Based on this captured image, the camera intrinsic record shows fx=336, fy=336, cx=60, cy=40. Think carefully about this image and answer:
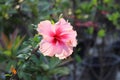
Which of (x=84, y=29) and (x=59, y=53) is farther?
(x=84, y=29)

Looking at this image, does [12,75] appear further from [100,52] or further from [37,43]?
[100,52]

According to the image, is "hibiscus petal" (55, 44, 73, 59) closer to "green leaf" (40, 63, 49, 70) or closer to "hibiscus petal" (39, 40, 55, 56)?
"hibiscus petal" (39, 40, 55, 56)

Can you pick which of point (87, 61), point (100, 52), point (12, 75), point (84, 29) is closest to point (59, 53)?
point (12, 75)

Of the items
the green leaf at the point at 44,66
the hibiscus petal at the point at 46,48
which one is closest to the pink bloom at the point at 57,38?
the hibiscus petal at the point at 46,48

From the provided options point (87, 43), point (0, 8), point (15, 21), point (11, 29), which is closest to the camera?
point (0, 8)

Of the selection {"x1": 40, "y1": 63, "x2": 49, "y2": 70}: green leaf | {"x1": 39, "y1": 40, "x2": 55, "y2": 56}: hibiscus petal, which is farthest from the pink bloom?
{"x1": 40, "y1": 63, "x2": 49, "y2": 70}: green leaf

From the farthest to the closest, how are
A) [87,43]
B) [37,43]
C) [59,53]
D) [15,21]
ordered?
1. [87,43]
2. [15,21]
3. [37,43]
4. [59,53]

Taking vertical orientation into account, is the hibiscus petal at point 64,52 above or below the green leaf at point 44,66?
below

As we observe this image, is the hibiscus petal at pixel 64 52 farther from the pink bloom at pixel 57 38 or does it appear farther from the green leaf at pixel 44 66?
the green leaf at pixel 44 66

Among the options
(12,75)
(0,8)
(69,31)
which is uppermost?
(0,8)

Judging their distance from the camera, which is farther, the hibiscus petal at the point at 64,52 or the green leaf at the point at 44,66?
the green leaf at the point at 44,66
